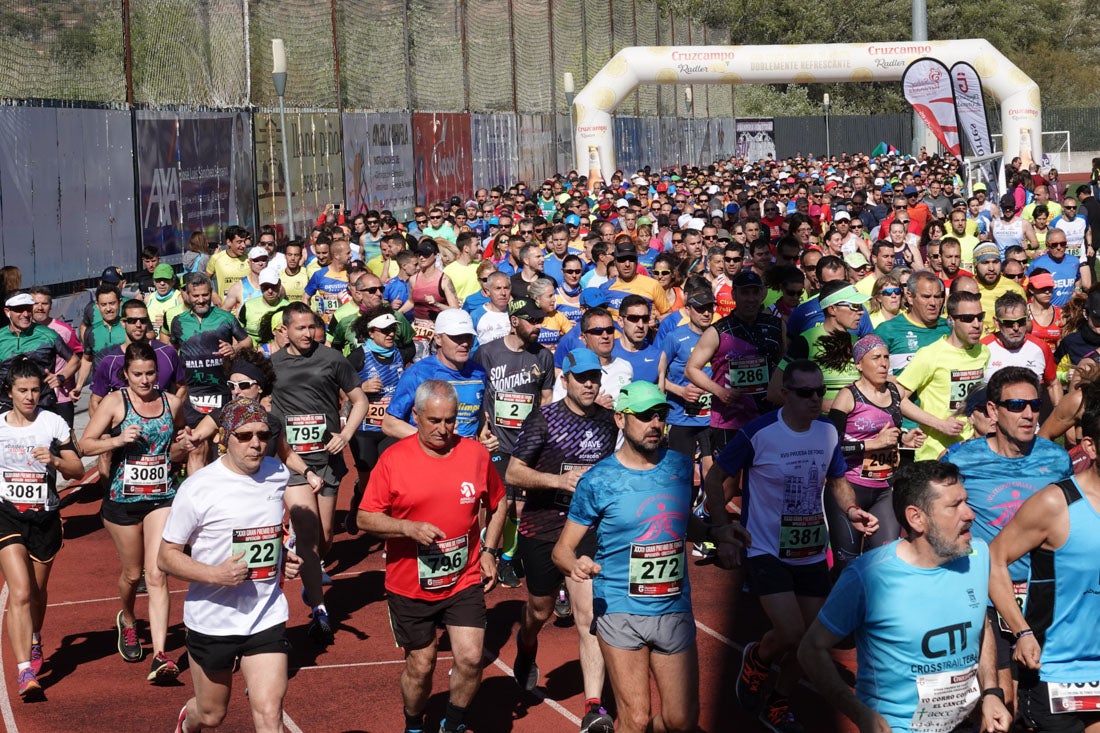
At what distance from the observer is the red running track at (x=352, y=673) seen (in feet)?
26.6

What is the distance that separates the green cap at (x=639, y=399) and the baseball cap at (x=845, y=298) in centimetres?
369

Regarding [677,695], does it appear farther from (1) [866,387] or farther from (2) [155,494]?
(2) [155,494]

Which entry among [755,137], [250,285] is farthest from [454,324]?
[755,137]

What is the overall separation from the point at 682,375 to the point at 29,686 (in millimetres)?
5208

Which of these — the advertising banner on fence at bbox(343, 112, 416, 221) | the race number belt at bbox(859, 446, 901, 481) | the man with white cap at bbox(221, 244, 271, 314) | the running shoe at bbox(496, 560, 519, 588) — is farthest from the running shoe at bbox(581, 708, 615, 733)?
the advertising banner on fence at bbox(343, 112, 416, 221)

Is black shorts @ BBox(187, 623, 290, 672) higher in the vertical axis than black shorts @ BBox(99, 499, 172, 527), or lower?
lower

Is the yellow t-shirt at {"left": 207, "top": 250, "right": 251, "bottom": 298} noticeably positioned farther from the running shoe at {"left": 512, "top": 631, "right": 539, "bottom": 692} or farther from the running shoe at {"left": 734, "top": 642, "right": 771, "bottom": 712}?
the running shoe at {"left": 734, "top": 642, "right": 771, "bottom": 712}

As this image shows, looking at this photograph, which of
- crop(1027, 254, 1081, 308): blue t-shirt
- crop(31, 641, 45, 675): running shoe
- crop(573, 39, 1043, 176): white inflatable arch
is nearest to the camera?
crop(31, 641, 45, 675): running shoe

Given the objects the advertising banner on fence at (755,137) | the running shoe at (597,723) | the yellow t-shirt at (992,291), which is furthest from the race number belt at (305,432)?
the advertising banner on fence at (755,137)

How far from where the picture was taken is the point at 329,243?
16500 mm

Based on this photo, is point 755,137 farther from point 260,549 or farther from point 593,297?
point 260,549

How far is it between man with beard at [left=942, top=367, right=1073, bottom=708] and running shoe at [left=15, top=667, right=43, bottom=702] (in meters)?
5.42

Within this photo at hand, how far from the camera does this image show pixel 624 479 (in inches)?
253

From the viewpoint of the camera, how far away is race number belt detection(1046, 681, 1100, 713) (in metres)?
5.47
